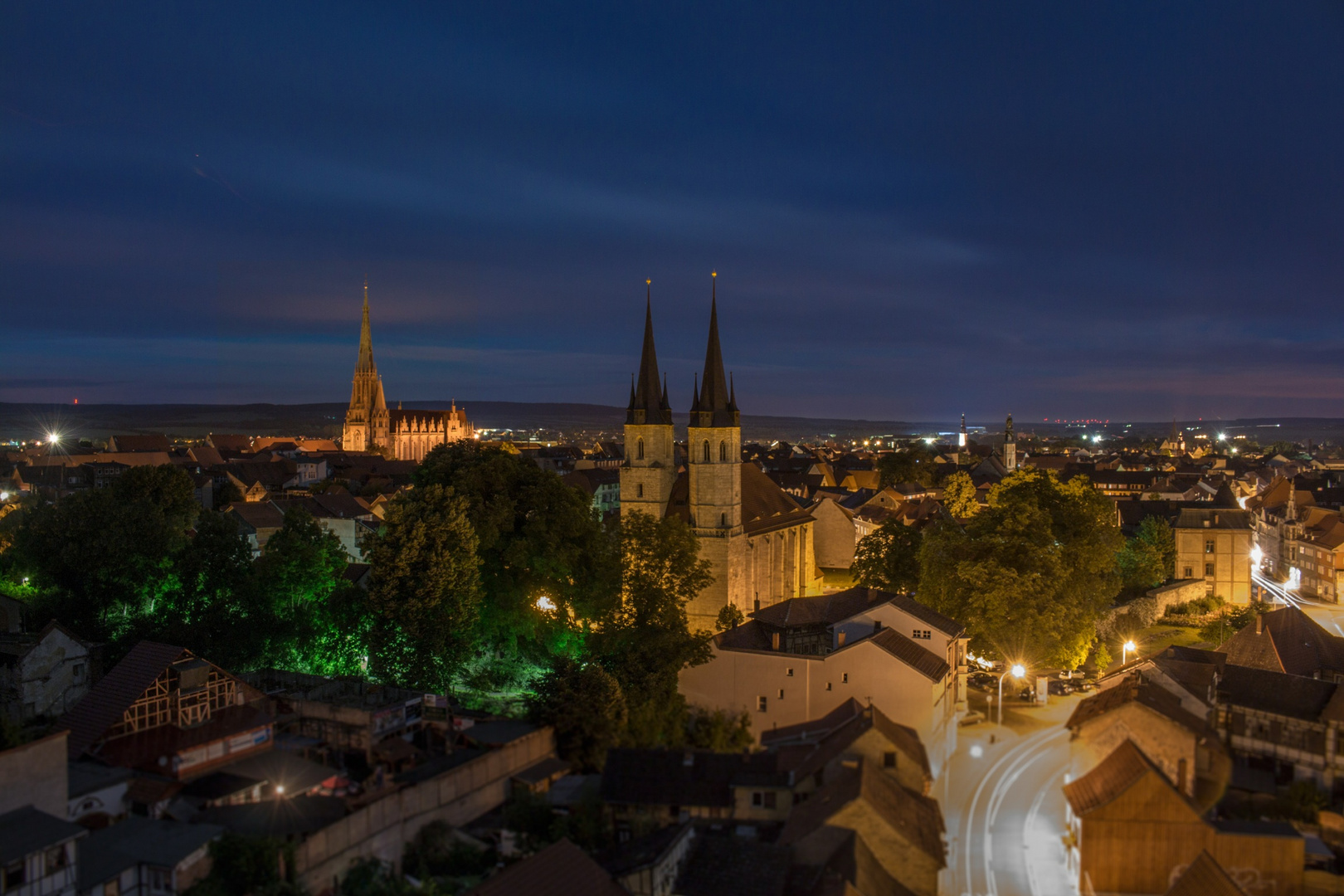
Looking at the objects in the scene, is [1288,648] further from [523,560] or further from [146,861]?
[146,861]

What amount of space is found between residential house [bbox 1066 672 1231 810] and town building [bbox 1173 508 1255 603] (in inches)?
1122

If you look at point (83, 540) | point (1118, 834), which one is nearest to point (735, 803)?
point (1118, 834)

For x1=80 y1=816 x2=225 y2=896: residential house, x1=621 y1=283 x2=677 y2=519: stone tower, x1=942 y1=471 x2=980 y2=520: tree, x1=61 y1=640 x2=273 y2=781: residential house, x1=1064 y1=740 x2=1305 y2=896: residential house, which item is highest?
x1=621 y1=283 x2=677 y2=519: stone tower

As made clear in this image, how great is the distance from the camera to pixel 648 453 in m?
46.4

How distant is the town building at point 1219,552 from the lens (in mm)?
54406

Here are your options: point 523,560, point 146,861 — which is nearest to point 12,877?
point 146,861

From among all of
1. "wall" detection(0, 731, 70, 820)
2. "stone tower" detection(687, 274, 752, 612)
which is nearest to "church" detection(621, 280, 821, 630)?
"stone tower" detection(687, 274, 752, 612)

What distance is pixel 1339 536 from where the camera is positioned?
58719mm

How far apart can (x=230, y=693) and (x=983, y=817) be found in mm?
21171

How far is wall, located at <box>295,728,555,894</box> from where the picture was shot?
2056cm

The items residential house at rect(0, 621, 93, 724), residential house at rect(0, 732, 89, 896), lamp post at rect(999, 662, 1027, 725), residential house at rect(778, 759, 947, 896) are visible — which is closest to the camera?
residential house at rect(0, 732, 89, 896)

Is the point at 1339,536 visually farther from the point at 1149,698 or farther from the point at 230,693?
the point at 230,693

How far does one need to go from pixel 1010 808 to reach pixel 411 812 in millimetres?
16050

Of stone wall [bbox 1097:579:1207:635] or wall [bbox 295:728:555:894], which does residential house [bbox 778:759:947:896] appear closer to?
wall [bbox 295:728:555:894]
